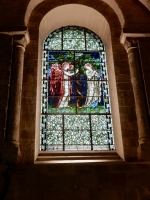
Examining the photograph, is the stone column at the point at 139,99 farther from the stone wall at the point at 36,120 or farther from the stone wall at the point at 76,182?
the stone wall at the point at 76,182

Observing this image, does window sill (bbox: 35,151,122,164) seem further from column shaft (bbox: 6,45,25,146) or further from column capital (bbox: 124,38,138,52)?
column capital (bbox: 124,38,138,52)

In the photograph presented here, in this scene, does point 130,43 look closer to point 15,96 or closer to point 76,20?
point 76,20

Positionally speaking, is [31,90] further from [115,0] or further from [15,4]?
[115,0]

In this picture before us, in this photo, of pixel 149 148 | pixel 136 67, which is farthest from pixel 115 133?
pixel 136 67

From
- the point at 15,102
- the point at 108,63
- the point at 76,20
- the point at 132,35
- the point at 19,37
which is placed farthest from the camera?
the point at 76,20

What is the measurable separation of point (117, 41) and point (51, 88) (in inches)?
80.5

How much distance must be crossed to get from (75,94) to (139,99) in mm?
1625

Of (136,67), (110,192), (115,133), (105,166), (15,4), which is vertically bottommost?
(110,192)

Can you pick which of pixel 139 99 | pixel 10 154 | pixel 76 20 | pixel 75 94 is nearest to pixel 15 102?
pixel 10 154

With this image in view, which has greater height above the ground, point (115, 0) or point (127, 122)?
point (115, 0)

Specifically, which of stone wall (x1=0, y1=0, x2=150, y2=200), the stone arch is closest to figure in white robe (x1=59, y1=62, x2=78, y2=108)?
the stone arch

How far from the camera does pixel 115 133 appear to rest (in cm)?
607

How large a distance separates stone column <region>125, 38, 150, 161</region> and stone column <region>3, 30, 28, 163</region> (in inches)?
94.8

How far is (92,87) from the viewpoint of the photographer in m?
6.80
